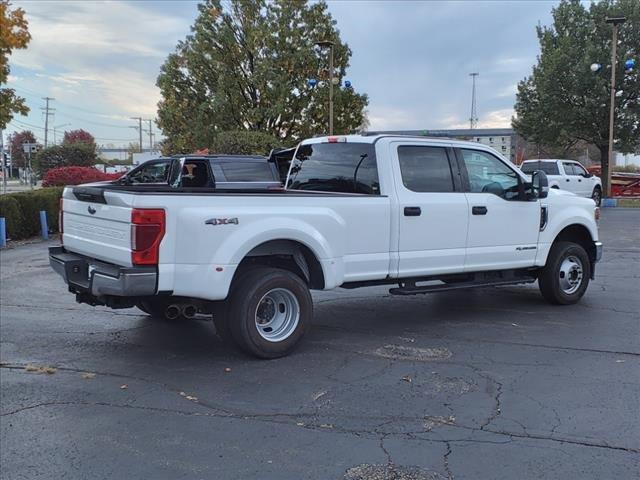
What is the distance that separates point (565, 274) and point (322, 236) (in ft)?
12.1

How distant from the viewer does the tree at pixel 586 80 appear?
2845 centimetres

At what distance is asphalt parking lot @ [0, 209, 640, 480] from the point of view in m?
3.59

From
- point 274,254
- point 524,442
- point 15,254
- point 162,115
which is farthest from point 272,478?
point 162,115

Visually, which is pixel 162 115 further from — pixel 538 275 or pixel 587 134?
pixel 538 275

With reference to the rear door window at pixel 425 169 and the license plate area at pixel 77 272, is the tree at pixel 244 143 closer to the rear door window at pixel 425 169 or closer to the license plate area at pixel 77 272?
the rear door window at pixel 425 169

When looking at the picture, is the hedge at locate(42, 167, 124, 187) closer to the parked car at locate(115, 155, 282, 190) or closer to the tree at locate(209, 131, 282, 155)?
the tree at locate(209, 131, 282, 155)

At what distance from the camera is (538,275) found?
758 centimetres

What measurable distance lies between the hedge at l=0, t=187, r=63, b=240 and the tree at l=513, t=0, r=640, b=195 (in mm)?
23474

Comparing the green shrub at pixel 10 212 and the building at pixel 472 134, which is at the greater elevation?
the building at pixel 472 134


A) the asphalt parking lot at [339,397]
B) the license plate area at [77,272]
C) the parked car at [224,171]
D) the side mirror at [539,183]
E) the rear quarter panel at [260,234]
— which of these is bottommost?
the asphalt parking lot at [339,397]

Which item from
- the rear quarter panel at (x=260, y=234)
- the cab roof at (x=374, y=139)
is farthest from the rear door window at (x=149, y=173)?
the rear quarter panel at (x=260, y=234)

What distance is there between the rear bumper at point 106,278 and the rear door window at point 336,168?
2.42 m

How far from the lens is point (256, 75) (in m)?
27.8

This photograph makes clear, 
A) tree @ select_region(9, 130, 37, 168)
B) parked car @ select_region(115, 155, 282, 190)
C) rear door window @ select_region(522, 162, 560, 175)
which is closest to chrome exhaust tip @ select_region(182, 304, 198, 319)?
parked car @ select_region(115, 155, 282, 190)
